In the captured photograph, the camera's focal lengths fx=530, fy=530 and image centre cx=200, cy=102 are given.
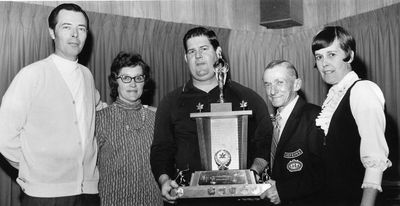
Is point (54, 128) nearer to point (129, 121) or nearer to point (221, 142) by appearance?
point (129, 121)

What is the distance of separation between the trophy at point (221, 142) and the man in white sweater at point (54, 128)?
651mm

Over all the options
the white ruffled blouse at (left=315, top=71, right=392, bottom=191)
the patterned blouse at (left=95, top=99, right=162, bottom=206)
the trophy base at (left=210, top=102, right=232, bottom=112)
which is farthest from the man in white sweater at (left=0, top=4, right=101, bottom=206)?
the white ruffled blouse at (left=315, top=71, right=392, bottom=191)

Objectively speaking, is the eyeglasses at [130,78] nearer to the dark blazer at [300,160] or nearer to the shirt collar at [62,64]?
the shirt collar at [62,64]

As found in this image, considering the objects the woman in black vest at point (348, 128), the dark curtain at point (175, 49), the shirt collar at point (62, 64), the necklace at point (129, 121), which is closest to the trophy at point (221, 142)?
the woman in black vest at point (348, 128)

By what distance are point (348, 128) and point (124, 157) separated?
152cm

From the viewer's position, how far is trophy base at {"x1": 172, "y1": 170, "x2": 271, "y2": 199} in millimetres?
2951

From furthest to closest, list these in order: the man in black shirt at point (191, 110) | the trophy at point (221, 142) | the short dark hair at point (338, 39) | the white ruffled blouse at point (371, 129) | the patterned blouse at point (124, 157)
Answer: the patterned blouse at point (124, 157) < the man in black shirt at point (191, 110) < the trophy at point (221, 142) < the short dark hair at point (338, 39) < the white ruffled blouse at point (371, 129)

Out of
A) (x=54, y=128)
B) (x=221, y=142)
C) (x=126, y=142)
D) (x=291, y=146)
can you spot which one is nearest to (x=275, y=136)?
(x=291, y=146)

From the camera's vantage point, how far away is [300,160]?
301 cm

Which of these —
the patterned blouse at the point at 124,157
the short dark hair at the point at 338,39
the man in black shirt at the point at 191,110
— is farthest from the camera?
the patterned blouse at the point at 124,157

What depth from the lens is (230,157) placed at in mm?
3158

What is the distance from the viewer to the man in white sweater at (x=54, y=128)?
308 centimetres

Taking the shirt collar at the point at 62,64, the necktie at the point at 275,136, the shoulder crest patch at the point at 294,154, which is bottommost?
the shoulder crest patch at the point at 294,154

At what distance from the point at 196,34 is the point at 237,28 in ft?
8.66
